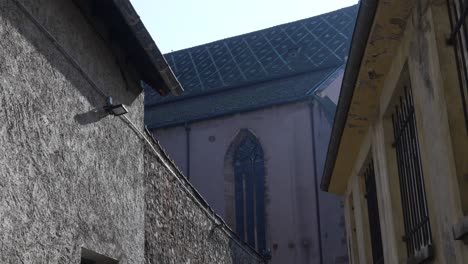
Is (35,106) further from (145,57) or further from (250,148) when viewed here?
(250,148)

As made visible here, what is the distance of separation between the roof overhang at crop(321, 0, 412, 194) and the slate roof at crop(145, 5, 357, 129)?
13.5m

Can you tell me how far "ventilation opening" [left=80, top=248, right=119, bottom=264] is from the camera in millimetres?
5656

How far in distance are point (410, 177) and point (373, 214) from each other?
2.49m

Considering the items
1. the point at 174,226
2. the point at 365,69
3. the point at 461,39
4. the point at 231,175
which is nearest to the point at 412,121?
the point at 365,69

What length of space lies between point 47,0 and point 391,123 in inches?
129

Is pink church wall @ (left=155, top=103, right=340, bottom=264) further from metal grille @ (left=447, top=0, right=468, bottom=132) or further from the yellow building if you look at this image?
metal grille @ (left=447, top=0, right=468, bottom=132)

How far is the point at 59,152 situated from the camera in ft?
16.9

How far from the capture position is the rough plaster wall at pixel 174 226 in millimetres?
7492

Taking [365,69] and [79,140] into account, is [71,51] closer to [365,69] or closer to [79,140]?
[79,140]

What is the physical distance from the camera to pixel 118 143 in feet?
21.2

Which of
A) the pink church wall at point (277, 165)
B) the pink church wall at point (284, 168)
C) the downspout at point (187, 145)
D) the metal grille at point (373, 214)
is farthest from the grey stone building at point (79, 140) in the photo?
the downspout at point (187, 145)

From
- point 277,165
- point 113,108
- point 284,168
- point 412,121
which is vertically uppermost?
point 277,165

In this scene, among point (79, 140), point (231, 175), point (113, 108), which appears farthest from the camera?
point (231, 175)

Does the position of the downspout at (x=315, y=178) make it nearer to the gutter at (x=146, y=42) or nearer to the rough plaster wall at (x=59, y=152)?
the gutter at (x=146, y=42)
